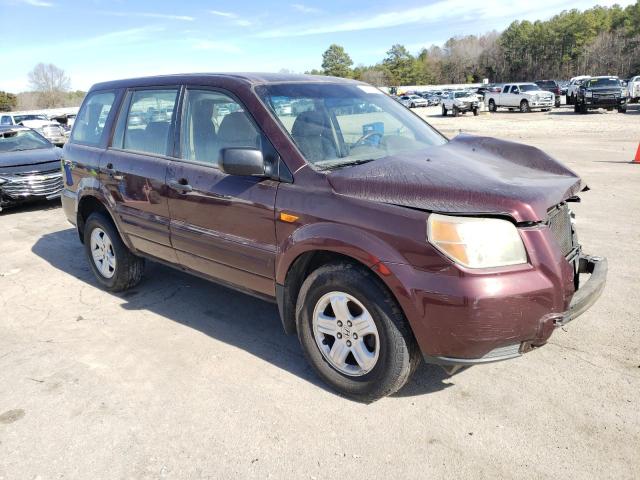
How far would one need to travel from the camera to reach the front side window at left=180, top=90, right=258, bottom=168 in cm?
345

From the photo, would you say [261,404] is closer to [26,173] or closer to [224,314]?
[224,314]

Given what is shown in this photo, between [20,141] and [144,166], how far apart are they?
775 centimetres

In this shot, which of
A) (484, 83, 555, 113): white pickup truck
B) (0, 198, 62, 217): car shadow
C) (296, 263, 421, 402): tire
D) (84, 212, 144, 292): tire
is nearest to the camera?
(296, 263, 421, 402): tire

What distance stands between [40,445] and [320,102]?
2.72m

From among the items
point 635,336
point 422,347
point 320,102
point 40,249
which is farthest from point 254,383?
point 40,249

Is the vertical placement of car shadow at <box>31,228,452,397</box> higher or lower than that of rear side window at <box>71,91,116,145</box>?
lower

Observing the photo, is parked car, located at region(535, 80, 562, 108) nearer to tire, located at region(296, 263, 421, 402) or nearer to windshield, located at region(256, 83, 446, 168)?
windshield, located at region(256, 83, 446, 168)

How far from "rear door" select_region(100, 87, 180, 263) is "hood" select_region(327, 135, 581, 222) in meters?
1.68

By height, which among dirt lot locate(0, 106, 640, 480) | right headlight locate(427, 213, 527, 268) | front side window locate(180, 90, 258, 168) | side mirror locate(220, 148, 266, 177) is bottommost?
dirt lot locate(0, 106, 640, 480)

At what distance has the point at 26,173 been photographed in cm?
907

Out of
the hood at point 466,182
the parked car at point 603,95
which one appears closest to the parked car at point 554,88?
the parked car at point 603,95

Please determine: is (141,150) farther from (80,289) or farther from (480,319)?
(480,319)

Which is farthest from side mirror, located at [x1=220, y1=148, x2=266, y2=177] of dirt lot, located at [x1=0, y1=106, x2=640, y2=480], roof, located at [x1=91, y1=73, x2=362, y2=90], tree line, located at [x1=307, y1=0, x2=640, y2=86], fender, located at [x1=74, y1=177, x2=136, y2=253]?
tree line, located at [x1=307, y1=0, x2=640, y2=86]

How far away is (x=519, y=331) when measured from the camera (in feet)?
8.41
